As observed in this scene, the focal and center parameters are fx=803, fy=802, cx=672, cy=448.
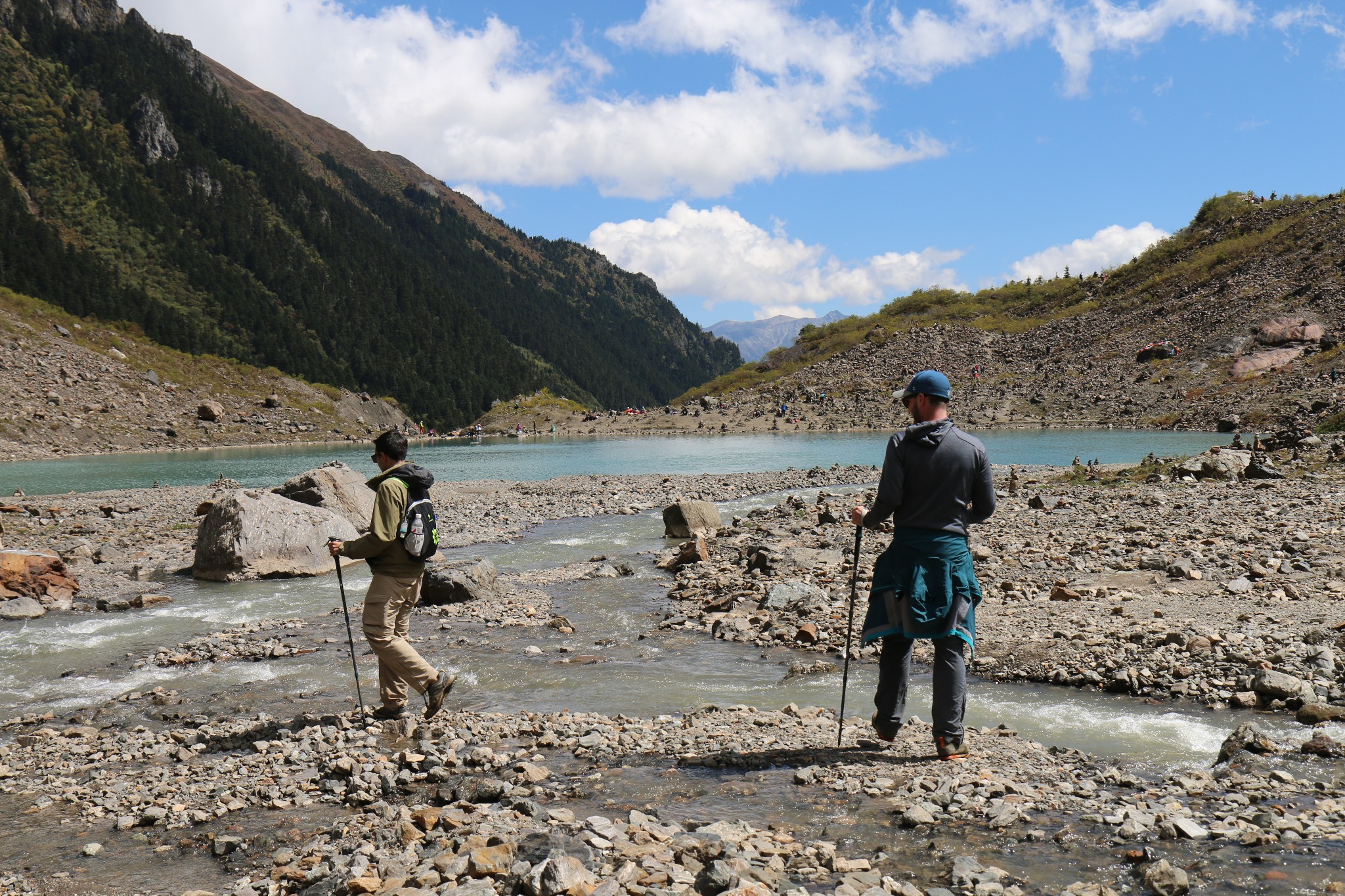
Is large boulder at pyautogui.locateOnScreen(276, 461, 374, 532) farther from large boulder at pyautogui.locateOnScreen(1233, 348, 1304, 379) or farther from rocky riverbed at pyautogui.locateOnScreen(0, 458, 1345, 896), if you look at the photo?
large boulder at pyautogui.locateOnScreen(1233, 348, 1304, 379)

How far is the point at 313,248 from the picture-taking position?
194 meters

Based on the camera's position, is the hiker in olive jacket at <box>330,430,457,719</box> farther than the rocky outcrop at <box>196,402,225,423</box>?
No

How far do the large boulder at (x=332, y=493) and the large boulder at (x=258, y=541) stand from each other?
2.91 m

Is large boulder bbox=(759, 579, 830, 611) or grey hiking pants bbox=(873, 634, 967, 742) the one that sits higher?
grey hiking pants bbox=(873, 634, 967, 742)

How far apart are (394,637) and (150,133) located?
7989 inches

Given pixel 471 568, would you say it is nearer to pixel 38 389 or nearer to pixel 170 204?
pixel 38 389

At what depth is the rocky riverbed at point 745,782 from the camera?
17.0 ft

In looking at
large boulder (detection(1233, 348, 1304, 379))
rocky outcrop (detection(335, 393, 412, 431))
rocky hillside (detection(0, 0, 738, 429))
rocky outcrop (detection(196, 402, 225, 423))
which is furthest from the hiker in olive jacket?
rocky hillside (detection(0, 0, 738, 429))

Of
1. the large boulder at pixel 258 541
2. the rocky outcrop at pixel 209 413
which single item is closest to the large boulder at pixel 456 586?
the large boulder at pixel 258 541

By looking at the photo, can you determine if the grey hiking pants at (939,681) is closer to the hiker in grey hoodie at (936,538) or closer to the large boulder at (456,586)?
the hiker in grey hoodie at (936,538)

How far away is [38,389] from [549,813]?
91182 millimetres

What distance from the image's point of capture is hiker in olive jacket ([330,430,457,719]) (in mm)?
8820

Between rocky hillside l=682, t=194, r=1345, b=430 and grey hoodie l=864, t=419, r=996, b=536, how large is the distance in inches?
1377

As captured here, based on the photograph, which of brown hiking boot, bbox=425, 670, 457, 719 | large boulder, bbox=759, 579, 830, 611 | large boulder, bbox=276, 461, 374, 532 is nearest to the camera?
brown hiking boot, bbox=425, 670, 457, 719
